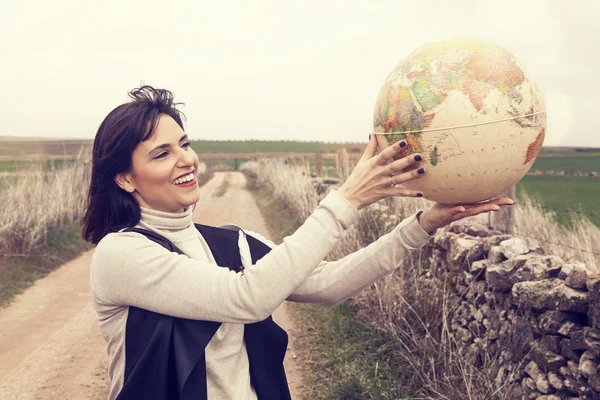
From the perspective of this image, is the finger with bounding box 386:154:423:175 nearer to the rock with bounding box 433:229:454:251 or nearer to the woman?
the woman

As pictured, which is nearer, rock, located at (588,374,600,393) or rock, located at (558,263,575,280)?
rock, located at (588,374,600,393)

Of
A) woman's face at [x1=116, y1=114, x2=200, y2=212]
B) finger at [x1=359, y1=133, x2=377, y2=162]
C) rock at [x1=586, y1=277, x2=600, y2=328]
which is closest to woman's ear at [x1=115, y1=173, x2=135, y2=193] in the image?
woman's face at [x1=116, y1=114, x2=200, y2=212]

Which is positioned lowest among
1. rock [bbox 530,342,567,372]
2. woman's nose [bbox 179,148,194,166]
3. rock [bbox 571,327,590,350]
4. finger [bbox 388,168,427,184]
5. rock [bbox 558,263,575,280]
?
rock [bbox 530,342,567,372]

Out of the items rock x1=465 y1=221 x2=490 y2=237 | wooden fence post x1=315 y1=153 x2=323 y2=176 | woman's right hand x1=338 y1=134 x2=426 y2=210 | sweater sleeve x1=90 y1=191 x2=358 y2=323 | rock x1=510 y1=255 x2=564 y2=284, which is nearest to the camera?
sweater sleeve x1=90 y1=191 x2=358 y2=323

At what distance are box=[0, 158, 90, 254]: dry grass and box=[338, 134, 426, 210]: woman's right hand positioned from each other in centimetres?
813

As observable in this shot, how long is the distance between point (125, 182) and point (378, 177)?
3.00 feet

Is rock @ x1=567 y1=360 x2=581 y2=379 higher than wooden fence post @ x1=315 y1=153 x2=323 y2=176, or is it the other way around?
wooden fence post @ x1=315 y1=153 x2=323 y2=176

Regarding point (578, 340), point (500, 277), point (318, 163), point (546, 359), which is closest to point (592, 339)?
point (578, 340)

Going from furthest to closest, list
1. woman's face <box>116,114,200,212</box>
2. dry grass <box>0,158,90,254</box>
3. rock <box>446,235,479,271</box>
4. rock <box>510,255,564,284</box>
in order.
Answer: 1. dry grass <box>0,158,90,254</box>
2. rock <box>446,235,479,271</box>
3. rock <box>510,255,564,284</box>
4. woman's face <box>116,114,200,212</box>

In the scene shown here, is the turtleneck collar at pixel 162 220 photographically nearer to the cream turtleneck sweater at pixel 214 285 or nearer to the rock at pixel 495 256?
the cream turtleneck sweater at pixel 214 285

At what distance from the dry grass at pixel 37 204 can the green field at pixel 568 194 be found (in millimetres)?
8379

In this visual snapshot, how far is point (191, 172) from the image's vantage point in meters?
1.96

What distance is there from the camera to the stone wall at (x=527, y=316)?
288cm

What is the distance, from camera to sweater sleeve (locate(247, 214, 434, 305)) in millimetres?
2108
